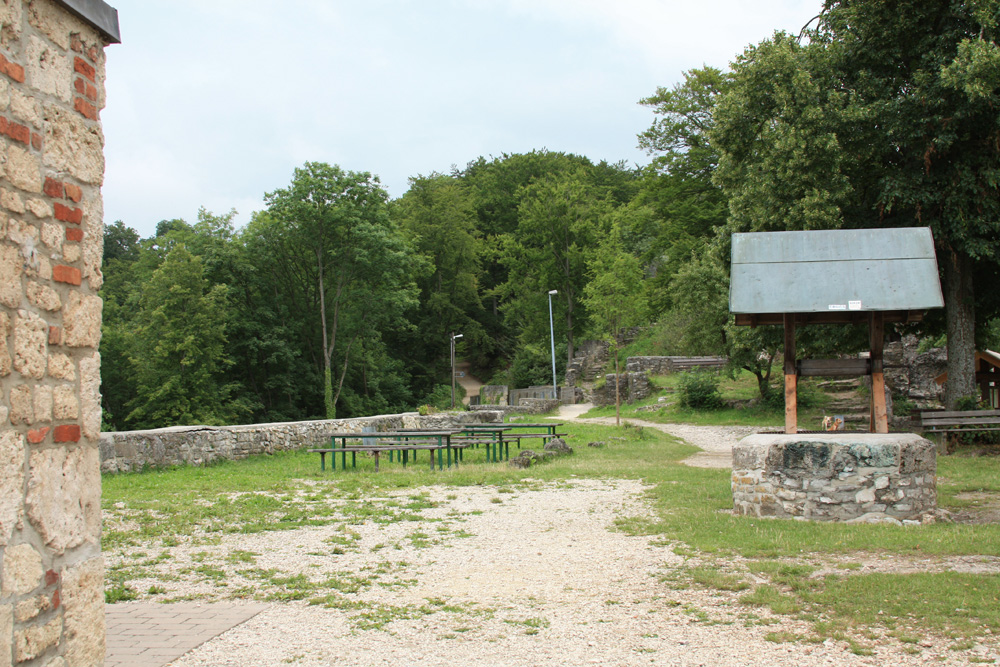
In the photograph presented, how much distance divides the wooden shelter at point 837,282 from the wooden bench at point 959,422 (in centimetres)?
636

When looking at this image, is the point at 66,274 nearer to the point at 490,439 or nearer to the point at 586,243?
the point at 490,439

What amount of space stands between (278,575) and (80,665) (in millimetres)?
2695

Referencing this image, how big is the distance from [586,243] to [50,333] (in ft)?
156

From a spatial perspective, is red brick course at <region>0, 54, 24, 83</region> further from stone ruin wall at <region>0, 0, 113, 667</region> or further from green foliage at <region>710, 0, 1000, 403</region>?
green foliage at <region>710, 0, 1000, 403</region>

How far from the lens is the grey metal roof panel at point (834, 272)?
8.87 metres

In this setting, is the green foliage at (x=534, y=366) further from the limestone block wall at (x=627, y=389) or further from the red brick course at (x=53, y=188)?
the red brick course at (x=53, y=188)

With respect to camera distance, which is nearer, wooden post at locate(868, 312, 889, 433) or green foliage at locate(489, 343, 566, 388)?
wooden post at locate(868, 312, 889, 433)

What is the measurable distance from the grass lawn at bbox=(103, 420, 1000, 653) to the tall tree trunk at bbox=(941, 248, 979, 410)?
8.56 ft

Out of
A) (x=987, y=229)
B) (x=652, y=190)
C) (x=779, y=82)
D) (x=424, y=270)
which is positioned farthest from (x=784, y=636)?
(x=424, y=270)

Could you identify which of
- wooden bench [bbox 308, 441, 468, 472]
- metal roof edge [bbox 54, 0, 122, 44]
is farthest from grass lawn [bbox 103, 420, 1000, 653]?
metal roof edge [bbox 54, 0, 122, 44]

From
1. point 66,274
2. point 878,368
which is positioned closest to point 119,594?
point 66,274

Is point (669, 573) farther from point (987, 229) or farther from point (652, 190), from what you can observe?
point (652, 190)

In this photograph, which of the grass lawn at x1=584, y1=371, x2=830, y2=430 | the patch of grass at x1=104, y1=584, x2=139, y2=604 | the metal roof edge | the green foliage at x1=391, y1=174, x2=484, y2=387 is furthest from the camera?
the green foliage at x1=391, y1=174, x2=484, y2=387

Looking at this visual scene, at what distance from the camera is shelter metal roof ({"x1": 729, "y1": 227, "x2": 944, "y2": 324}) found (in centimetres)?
886
